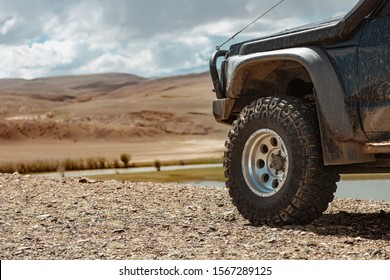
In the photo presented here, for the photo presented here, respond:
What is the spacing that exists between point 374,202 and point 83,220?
4334mm

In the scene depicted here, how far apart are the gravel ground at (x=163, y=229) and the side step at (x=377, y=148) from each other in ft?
2.63

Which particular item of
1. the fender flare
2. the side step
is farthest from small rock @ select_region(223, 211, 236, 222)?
the side step

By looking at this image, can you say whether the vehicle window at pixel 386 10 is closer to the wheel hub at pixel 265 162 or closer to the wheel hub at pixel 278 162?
the wheel hub at pixel 265 162

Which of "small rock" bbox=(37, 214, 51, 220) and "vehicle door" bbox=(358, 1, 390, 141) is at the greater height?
"vehicle door" bbox=(358, 1, 390, 141)

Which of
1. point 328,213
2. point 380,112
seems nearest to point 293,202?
point 380,112

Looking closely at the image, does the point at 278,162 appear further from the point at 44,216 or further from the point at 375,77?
the point at 44,216

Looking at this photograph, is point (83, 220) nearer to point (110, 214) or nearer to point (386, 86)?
point (110, 214)

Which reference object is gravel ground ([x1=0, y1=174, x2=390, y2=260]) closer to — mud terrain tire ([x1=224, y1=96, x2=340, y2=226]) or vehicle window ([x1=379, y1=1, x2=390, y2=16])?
mud terrain tire ([x1=224, y1=96, x2=340, y2=226])

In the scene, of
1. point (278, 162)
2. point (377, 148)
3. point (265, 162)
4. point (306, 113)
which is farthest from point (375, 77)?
point (265, 162)

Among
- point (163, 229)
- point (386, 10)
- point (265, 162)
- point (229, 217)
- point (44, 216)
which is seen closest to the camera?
point (386, 10)

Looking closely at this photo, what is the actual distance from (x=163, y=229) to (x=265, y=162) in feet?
3.99

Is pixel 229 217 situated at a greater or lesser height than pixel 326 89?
lesser

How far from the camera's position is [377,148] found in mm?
6547

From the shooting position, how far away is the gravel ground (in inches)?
246
